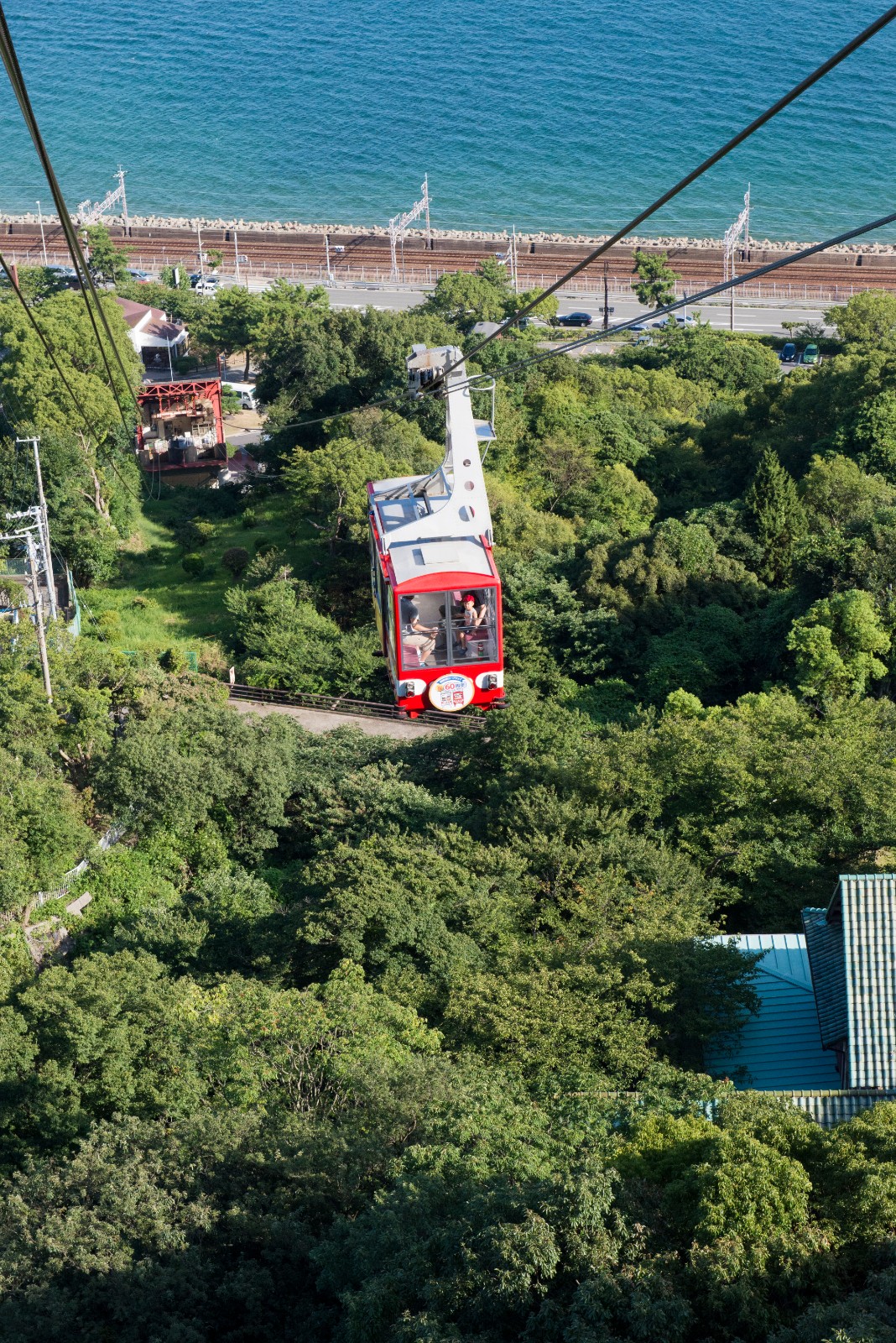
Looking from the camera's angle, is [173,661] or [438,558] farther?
[173,661]

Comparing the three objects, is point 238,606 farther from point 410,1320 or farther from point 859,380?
point 410,1320

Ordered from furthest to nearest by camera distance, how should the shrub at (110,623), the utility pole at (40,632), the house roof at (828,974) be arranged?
the shrub at (110,623)
the utility pole at (40,632)
the house roof at (828,974)

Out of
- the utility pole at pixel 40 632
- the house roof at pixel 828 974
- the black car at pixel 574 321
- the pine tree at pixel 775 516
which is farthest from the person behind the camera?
the black car at pixel 574 321

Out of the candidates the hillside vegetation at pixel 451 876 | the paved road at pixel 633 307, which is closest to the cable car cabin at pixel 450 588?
the hillside vegetation at pixel 451 876

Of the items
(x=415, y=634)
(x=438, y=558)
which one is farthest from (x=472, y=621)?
(x=438, y=558)

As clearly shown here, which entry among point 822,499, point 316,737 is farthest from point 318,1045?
point 822,499

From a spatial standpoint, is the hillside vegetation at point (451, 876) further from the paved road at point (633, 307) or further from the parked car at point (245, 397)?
the paved road at point (633, 307)

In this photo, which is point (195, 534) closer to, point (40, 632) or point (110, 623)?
point (110, 623)
